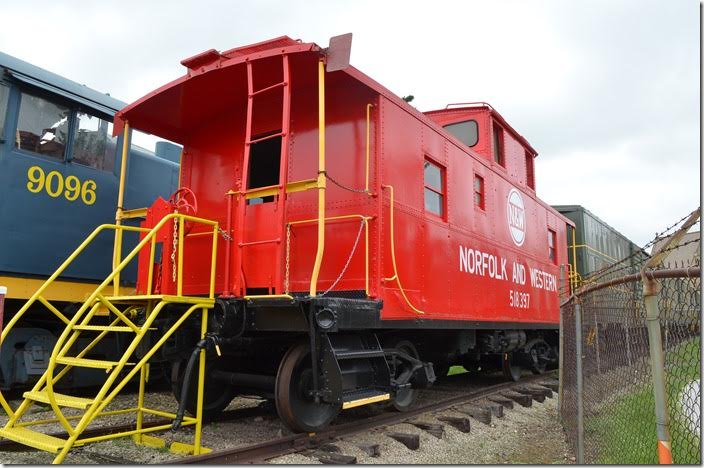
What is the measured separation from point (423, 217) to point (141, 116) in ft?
11.4

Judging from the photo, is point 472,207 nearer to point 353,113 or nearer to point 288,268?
point 353,113

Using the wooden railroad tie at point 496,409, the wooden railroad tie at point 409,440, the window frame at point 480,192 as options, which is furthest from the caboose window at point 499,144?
the wooden railroad tie at point 409,440

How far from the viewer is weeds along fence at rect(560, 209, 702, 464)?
2.46 metres

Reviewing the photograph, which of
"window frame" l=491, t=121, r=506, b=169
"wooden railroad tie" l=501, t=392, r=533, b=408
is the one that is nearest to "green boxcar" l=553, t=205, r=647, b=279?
"window frame" l=491, t=121, r=506, b=169

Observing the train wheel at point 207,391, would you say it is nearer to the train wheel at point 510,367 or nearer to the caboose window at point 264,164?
the caboose window at point 264,164

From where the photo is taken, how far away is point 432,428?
5.74 meters

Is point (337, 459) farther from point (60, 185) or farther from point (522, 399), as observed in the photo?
point (60, 185)

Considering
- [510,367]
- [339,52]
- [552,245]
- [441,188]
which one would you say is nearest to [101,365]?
[339,52]

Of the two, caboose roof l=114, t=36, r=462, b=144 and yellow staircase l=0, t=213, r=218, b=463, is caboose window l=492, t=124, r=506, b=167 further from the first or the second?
yellow staircase l=0, t=213, r=218, b=463

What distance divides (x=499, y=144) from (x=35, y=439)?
24.4 feet

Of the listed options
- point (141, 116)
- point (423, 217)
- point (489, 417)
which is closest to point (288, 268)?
point (423, 217)

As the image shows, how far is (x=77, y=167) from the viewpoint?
23.6ft

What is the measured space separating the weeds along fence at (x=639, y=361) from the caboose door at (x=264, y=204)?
2686 mm

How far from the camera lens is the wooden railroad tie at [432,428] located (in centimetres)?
566
